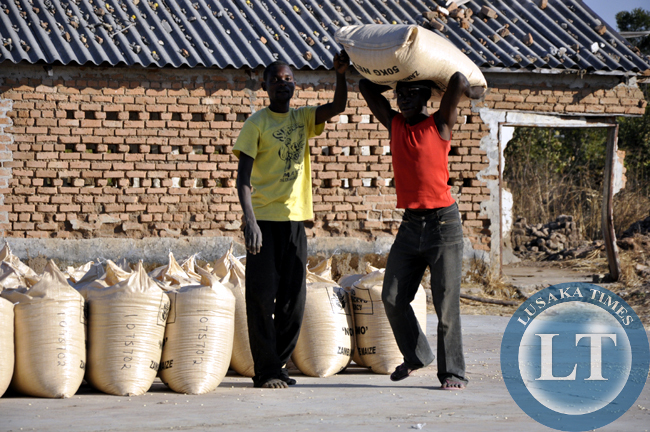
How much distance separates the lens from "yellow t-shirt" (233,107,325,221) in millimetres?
4188

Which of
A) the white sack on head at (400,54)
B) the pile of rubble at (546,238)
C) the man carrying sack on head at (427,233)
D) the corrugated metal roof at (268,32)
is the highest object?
the corrugated metal roof at (268,32)

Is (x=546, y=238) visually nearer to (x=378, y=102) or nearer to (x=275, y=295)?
(x=378, y=102)

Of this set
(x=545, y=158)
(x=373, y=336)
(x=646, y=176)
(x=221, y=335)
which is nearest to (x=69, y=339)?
(x=221, y=335)

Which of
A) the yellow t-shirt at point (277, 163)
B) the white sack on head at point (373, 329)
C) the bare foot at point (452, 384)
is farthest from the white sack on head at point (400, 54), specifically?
the bare foot at point (452, 384)

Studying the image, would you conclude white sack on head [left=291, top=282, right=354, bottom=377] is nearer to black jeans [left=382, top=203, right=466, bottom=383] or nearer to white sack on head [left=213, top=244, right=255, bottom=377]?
white sack on head [left=213, top=244, right=255, bottom=377]

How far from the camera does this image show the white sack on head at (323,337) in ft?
14.9

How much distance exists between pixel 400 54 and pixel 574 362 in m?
2.40

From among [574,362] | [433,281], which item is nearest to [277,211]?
[433,281]

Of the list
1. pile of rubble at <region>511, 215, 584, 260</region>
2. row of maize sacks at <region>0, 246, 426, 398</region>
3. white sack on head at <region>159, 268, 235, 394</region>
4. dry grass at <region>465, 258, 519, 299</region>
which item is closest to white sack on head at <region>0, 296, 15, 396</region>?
row of maize sacks at <region>0, 246, 426, 398</region>

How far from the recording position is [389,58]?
4.07 meters

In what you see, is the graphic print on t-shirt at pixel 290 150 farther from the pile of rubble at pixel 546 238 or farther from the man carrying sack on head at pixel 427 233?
the pile of rubble at pixel 546 238

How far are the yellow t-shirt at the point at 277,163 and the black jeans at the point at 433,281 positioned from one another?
63cm

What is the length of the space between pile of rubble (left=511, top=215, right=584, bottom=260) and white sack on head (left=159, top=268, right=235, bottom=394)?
387 inches

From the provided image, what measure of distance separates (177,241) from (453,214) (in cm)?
490
